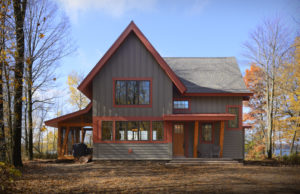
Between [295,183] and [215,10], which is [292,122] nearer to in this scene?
[215,10]

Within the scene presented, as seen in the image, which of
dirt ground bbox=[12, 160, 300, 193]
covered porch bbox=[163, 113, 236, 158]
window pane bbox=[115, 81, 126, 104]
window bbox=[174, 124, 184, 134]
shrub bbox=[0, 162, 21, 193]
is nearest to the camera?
shrub bbox=[0, 162, 21, 193]

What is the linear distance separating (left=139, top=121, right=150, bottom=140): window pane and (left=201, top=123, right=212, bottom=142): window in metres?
4.07

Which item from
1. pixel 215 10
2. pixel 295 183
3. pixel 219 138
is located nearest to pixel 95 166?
pixel 219 138

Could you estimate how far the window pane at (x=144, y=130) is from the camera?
54.3ft

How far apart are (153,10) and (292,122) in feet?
57.9

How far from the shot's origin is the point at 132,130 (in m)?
16.6

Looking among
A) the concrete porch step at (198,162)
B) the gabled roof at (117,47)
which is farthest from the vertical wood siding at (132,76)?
the concrete porch step at (198,162)

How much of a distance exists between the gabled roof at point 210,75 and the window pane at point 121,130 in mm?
4517

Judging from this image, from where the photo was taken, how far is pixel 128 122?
54.4ft

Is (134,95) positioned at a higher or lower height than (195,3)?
lower

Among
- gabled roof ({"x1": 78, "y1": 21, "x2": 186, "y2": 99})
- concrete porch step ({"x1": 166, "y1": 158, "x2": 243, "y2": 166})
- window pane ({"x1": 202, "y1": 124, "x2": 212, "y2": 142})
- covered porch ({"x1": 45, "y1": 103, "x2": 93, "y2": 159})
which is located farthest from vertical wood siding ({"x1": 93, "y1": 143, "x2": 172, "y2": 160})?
gabled roof ({"x1": 78, "y1": 21, "x2": 186, "y2": 99})

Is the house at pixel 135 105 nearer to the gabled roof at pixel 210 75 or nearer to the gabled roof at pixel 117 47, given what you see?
the gabled roof at pixel 117 47

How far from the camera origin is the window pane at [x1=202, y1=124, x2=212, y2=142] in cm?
1833

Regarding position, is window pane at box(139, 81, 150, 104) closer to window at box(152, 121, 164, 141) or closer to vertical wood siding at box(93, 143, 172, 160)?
window at box(152, 121, 164, 141)
